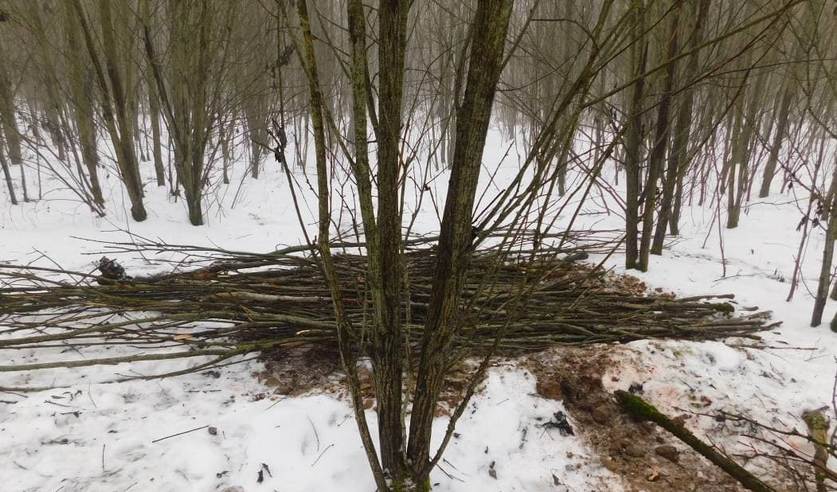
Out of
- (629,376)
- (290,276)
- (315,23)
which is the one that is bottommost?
(629,376)

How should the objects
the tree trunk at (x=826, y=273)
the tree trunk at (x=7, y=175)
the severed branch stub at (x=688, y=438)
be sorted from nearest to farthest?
the severed branch stub at (x=688, y=438), the tree trunk at (x=826, y=273), the tree trunk at (x=7, y=175)

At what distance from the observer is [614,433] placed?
7.09 ft

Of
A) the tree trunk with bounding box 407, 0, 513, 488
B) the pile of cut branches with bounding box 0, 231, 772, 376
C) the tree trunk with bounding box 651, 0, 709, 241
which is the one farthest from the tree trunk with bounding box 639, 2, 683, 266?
the tree trunk with bounding box 407, 0, 513, 488

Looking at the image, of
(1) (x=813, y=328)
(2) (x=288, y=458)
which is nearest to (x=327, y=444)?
(2) (x=288, y=458)

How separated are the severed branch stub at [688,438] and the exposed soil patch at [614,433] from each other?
0.07m

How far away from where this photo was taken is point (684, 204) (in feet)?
27.5

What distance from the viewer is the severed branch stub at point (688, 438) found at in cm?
169

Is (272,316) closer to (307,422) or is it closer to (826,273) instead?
(307,422)

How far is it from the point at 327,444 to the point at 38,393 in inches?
64.6

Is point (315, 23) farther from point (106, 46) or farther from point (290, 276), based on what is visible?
point (290, 276)

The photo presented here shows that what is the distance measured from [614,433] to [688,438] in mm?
345

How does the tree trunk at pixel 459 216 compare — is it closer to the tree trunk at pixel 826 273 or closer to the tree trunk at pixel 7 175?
A: the tree trunk at pixel 826 273

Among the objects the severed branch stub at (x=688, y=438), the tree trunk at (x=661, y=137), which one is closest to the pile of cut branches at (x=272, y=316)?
the severed branch stub at (x=688, y=438)

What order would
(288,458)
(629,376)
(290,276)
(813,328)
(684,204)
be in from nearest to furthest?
(288,458), (629,376), (813,328), (290,276), (684,204)
